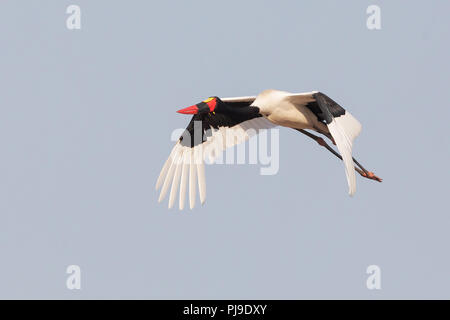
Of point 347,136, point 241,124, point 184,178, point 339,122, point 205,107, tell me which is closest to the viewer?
point 347,136

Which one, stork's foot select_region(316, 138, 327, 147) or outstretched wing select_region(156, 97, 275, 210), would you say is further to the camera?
stork's foot select_region(316, 138, 327, 147)

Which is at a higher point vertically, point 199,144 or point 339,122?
point 339,122

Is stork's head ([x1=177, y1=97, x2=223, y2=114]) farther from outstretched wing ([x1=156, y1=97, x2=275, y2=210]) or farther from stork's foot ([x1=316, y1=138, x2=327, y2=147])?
stork's foot ([x1=316, y1=138, x2=327, y2=147])

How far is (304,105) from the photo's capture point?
63.5 ft

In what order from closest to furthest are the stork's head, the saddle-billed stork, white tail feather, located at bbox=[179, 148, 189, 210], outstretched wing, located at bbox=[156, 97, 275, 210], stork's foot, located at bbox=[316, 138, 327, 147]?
the saddle-billed stork → the stork's head → white tail feather, located at bbox=[179, 148, 189, 210] → outstretched wing, located at bbox=[156, 97, 275, 210] → stork's foot, located at bbox=[316, 138, 327, 147]

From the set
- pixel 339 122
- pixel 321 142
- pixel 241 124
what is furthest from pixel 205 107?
pixel 321 142

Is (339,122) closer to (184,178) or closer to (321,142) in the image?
(321,142)

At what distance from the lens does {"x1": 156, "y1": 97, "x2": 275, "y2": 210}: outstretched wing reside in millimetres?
20109

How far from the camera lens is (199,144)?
2061 cm

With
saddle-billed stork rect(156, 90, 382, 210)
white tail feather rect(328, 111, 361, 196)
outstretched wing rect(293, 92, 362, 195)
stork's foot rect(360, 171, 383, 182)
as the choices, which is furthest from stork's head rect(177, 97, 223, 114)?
stork's foot rect(360, 171, 383, 182)

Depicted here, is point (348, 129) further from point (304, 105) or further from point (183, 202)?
point (183, 202)

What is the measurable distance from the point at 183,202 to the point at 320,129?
10.4ft

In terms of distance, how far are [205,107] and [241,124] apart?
5.64ft

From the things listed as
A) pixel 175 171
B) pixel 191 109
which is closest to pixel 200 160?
pixel 175 171
